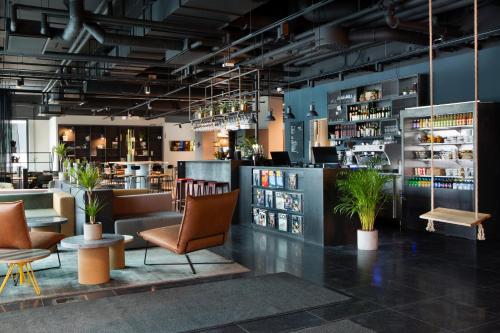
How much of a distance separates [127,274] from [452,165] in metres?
6.14

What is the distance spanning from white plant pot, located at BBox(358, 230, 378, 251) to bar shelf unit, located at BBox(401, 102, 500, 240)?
1.91 metres

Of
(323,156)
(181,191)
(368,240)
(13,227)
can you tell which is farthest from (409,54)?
(13,227)

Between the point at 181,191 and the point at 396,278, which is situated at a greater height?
the point at 181,191

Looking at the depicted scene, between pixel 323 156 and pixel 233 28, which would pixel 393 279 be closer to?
pixel 323 156

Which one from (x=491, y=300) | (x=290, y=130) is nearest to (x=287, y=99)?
(x=290, y=130)

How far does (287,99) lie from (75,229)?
9460mm

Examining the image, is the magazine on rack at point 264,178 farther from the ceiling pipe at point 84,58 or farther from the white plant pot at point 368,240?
the ceiling pipe at point 84,58

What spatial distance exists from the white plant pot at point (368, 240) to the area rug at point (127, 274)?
1988 millimetres

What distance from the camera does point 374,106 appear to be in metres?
11.6

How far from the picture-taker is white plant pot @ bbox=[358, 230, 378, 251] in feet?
22.7

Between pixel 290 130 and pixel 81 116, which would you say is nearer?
pixel 290 130

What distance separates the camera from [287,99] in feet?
50.7

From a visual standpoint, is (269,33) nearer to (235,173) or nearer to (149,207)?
(235,173)

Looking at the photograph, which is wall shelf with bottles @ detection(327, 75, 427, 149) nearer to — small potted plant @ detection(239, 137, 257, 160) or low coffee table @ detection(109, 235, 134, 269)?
small potted plant @ detection(239, 137, 257, 160)
